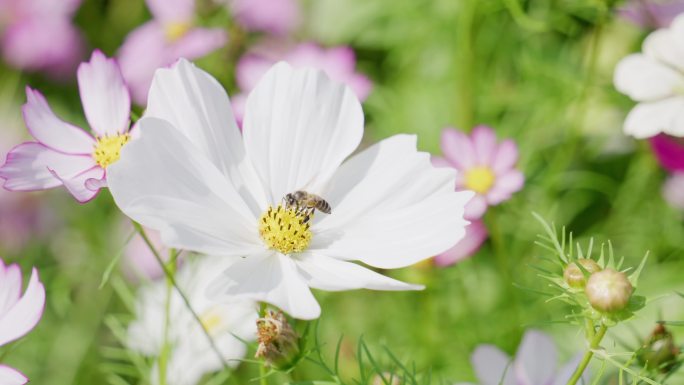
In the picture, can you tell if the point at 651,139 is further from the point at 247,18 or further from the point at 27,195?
the point at 27,195

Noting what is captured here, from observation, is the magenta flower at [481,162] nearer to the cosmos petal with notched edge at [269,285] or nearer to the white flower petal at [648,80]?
the white flower petal at [648,80]

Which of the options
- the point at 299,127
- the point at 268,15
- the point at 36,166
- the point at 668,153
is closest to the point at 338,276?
the point at 299,127

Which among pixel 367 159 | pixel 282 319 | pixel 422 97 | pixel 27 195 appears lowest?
pixel 282 319

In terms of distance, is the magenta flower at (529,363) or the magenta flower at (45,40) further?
the magenta flower at (45,40)

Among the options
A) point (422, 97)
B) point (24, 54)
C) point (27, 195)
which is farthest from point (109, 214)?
point (422, 97)

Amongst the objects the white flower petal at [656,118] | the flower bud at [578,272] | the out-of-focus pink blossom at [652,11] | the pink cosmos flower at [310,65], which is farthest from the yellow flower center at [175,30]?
the flower bud at [578,272]

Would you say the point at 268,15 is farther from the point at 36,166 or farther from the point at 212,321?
the point at 36,166
